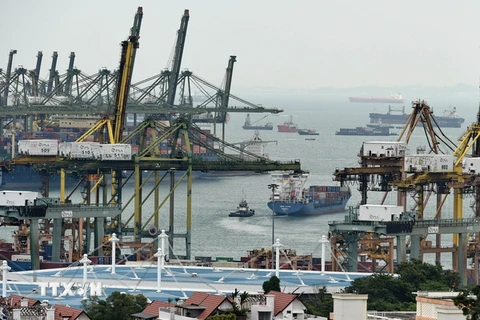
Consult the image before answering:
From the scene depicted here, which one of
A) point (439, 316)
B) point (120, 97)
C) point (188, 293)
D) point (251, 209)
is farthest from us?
point (251, 209)

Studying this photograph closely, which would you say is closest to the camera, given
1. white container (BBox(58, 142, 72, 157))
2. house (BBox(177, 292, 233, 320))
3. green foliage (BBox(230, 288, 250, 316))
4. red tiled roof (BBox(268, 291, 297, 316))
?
green foliage (BBox(230, 288, 250, 316))

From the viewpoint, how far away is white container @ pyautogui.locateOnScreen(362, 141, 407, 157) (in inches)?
4444

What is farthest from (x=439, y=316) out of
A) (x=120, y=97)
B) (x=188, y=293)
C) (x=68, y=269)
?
(x=120, y=97)

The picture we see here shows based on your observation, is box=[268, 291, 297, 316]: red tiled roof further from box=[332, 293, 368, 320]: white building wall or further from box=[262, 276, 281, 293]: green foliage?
box=[262, 276, 281, 293]: green foliage

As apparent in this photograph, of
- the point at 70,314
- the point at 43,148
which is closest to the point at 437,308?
the point at 70,314

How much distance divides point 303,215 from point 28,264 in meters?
73.4

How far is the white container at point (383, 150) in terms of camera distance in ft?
370

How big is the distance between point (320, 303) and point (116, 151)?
53675mm

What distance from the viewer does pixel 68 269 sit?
92.7 m

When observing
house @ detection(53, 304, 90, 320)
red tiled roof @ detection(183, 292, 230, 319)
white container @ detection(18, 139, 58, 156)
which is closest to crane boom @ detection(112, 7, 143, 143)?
white container @ detection(18, 139, 58, 156)

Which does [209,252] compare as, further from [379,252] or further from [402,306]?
[402,306]

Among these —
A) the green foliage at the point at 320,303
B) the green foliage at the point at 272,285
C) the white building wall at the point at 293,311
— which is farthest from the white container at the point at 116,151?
the white building wall at the point at 293,311

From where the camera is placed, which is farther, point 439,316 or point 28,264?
point 28,264

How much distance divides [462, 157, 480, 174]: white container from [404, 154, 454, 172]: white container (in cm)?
138
